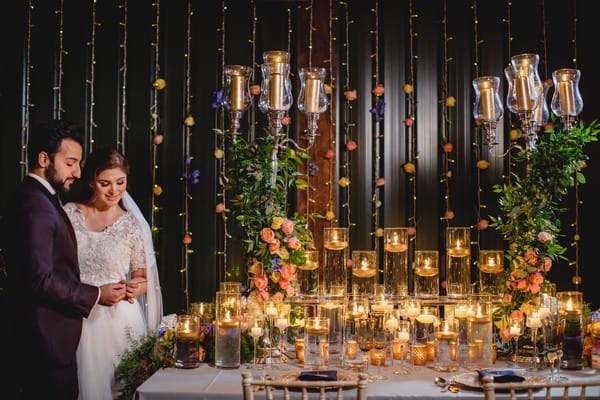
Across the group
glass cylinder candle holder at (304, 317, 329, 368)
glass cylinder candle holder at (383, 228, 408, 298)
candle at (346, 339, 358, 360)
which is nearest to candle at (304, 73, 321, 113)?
glass cylinder candle holder at (383, 228, 408, 298)

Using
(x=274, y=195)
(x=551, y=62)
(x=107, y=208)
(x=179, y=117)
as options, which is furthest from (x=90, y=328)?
(x=551, y=62)

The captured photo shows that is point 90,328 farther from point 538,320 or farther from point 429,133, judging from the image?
point 429,133

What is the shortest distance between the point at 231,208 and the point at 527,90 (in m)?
2.56

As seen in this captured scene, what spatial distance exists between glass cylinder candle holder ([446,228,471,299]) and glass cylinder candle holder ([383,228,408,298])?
25 cm

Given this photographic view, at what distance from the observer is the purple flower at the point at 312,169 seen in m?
4.85

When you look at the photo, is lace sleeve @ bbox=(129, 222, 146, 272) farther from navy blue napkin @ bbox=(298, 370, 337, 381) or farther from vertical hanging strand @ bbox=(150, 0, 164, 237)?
navy blue napkin @ bbox=(298, 370, 337, 381)

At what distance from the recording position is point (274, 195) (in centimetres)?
350

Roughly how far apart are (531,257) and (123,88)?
3.33m

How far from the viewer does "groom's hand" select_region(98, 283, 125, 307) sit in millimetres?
3658

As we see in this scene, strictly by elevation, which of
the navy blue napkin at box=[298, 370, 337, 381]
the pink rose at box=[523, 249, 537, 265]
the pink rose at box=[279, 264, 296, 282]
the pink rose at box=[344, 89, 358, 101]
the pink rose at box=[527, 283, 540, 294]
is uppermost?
the pink rose at box=[344, 89, 358, 101]

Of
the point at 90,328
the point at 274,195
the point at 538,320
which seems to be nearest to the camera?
the point at 538,320

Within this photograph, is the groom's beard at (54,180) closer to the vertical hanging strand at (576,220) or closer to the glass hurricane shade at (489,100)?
the glass hurricane shade at (489,100)

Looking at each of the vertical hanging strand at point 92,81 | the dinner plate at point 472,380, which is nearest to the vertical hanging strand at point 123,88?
the vertical hanging strand at point 92,81

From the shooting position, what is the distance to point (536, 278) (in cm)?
338
